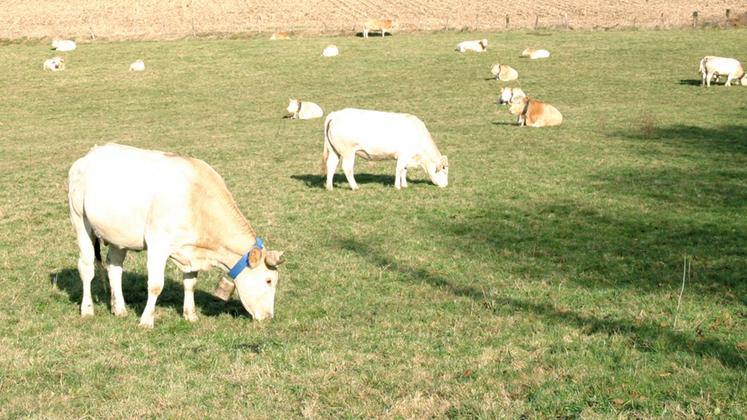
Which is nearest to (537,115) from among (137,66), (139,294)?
(139,294)

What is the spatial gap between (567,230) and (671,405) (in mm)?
8195

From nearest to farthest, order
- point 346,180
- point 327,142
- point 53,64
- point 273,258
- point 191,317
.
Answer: point 273,258 < point 191,317 < point 327,142 < point 346,180 < point 53,64

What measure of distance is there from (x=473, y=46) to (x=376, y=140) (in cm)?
3217

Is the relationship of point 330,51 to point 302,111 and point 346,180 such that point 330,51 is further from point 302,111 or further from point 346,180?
point 346,180

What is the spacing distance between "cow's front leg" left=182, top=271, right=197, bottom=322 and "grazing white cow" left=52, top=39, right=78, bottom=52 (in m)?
46.3

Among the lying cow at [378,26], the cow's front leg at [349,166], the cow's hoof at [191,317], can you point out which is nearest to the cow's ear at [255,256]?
the cow's hoof at [191,317]

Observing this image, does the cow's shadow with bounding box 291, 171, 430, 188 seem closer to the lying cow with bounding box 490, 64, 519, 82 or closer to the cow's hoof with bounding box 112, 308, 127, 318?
the cow's hoof with bounding box 112, 308, 127, 318

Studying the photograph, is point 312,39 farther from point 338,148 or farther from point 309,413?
point 309,413

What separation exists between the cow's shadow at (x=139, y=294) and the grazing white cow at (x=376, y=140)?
258 inches

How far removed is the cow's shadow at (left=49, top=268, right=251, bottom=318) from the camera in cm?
1134

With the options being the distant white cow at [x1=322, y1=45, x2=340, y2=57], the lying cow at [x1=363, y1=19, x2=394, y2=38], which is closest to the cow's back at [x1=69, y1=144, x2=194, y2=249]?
the distant white cow at [x1=322, y1=45, x2=340, y2=57]

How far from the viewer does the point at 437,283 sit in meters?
12.3

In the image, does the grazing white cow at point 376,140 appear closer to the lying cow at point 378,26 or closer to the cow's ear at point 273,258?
the cow's ear at point 273,258

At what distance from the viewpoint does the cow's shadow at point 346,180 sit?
2067cm
